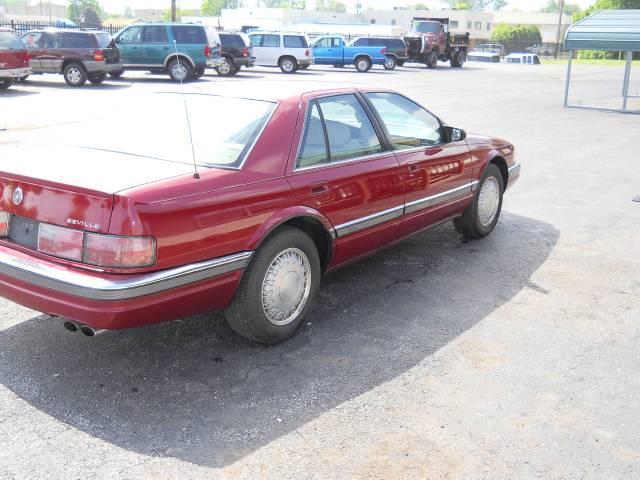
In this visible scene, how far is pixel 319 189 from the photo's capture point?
14.1 ft

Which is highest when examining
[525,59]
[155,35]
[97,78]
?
[525,59]

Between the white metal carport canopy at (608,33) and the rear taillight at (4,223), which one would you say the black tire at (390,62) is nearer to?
the white metal carport canopy at (608,33)

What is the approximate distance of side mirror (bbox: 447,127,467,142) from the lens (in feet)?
18.8

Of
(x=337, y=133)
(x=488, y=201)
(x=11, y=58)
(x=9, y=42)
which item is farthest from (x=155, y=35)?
(x=337, y=133)

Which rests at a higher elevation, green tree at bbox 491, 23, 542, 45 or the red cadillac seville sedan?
green tree at bbox 491, 23, 542, 45

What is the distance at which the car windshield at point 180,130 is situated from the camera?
4031mm

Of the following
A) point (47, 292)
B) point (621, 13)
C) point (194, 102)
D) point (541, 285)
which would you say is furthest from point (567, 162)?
point (621, 13)

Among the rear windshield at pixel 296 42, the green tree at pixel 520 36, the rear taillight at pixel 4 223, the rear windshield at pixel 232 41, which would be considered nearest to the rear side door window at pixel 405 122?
the rear taillight at pixel 4 223

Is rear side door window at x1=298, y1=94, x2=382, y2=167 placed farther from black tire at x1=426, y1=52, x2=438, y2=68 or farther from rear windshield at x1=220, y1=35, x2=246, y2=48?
black tire at x1=426, y1=52, x2=438, y2=68

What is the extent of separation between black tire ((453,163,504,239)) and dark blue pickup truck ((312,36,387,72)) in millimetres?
30172

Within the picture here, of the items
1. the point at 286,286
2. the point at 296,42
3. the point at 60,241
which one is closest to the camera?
the point at 60,241

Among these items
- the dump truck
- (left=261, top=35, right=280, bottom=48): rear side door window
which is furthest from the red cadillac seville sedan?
the dump truck

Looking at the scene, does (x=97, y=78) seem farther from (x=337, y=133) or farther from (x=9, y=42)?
(x=337, y=133)

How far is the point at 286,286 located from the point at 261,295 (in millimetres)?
221
